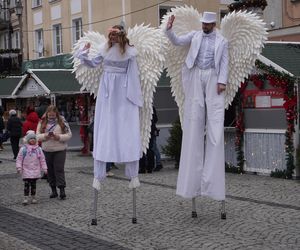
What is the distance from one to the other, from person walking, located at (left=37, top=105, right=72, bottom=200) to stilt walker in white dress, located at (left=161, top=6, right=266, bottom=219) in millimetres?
2879

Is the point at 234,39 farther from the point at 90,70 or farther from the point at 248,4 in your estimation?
the point at 248,4

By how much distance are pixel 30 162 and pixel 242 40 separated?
388cm

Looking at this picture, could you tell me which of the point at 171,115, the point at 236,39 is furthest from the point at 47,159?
the point at 171,115

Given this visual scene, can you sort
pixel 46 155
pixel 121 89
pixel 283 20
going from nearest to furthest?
pixel 121 89, pixel 46 155, pixel 283 20

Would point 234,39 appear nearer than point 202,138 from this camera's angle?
No

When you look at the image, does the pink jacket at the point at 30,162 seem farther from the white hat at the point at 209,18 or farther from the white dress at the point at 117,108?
the white hat at the point at 209,18

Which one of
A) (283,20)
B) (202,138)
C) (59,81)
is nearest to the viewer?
(202,138)

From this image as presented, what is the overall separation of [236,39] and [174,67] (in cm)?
93

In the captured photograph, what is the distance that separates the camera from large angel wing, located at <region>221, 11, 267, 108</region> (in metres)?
7.50

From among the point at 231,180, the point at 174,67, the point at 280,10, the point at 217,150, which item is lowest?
the point at 231,180

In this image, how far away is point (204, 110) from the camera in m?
7.39

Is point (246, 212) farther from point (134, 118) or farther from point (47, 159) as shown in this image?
point (47, 159)

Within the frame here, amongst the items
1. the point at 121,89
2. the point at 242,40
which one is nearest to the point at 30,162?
the point at 121,89

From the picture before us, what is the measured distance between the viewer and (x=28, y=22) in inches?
1364
